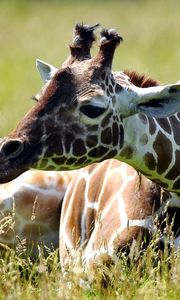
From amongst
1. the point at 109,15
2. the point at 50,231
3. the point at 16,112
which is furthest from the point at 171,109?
the point at 109,15

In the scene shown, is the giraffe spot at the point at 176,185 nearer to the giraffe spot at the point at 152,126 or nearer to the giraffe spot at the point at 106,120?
the giraffe spot at the point at 152,126

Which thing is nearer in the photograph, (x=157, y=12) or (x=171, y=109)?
(x=171, y=109)

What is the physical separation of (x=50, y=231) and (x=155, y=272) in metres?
1.86

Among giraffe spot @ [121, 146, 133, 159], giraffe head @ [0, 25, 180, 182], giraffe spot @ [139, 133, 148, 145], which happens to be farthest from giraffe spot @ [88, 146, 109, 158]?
giraffe spot @ [139, 133, 148, 145]

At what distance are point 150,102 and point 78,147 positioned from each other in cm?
49

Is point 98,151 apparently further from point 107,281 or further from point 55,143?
point 107,281

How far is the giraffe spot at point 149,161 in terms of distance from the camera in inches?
270

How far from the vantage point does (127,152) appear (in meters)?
6.79

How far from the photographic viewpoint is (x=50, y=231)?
8633mm

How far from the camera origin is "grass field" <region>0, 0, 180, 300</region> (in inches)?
248

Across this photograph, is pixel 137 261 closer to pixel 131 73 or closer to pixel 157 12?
pixel 131 73

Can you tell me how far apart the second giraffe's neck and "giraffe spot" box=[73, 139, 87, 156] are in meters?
0.23

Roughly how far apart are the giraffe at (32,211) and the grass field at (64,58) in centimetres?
42

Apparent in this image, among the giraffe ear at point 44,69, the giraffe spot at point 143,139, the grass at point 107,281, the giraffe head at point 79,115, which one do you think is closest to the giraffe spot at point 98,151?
the giraffe head at point 79,115
